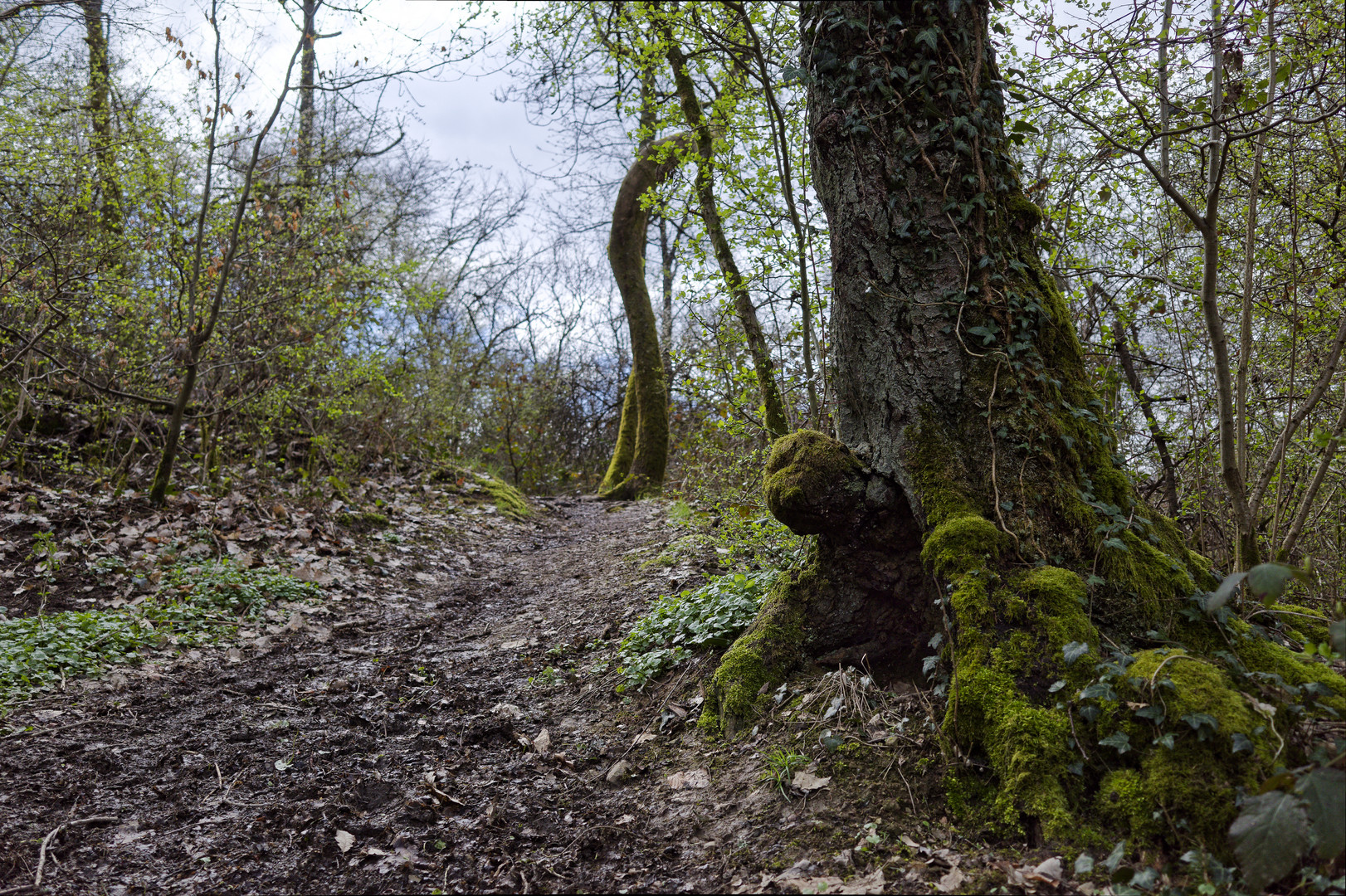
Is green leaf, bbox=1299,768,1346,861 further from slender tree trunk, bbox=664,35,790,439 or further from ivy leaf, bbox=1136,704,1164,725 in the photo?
slender tree trunk, bbox=664,35,790,439

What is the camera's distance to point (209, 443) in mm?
7379

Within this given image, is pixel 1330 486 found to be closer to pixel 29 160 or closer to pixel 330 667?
pixel 330 667

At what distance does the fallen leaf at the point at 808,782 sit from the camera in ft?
8.27

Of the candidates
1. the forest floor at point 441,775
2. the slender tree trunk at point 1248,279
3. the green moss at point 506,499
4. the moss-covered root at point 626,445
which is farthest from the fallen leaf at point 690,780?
the moss-covered root at point 626,445

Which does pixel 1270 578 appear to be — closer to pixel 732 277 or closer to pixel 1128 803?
pixel 1128 803

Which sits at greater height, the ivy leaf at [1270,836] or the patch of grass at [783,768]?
the ivy leaf at [1270,836]

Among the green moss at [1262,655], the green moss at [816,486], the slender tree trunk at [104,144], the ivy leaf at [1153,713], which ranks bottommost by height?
the ivy leaf at [1153,713]

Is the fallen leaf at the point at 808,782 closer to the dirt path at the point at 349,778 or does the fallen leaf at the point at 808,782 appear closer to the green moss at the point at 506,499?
the dirt path at the point at 349,778

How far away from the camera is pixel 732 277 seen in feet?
18.3

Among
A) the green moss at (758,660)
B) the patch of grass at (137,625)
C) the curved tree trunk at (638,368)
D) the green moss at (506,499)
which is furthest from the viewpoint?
the curved tree trunk at (638,368)

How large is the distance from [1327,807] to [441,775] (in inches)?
118

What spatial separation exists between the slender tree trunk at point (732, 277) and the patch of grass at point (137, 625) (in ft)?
13.3

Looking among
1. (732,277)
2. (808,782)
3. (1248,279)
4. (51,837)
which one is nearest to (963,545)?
(808,782)

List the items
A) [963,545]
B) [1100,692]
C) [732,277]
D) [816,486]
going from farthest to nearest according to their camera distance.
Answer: [732,277] < [816,486] < [963,545] < [1100,692]
